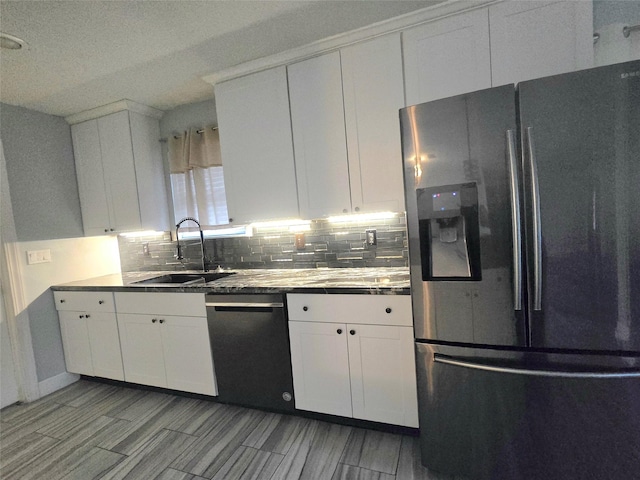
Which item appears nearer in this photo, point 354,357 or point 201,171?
point 354,357

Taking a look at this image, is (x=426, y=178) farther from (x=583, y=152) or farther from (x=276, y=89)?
(x=276, y=89)

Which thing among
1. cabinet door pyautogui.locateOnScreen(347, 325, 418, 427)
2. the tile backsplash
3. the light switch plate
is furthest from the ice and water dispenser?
the light switch plate

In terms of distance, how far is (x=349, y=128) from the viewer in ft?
6.72

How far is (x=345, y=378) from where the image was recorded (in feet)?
6.11

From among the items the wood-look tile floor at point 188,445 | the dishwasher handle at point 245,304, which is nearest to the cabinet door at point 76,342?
the wood-look tile floor at point 188,445

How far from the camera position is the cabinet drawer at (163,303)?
7.25ft

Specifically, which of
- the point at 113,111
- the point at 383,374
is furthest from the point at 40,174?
the point at 383,374

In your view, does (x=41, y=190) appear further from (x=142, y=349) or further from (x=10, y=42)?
(x=142, y=349)

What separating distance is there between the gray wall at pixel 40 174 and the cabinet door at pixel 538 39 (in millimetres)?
3610

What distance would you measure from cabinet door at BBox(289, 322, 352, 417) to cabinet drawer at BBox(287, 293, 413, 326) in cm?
6

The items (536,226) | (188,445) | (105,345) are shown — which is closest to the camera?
(536,226)

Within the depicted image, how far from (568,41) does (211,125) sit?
8.39 ft

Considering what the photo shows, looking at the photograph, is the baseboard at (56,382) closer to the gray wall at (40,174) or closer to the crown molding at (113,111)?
the gray wall at (40,174)

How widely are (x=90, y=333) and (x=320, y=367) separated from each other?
211 cm
